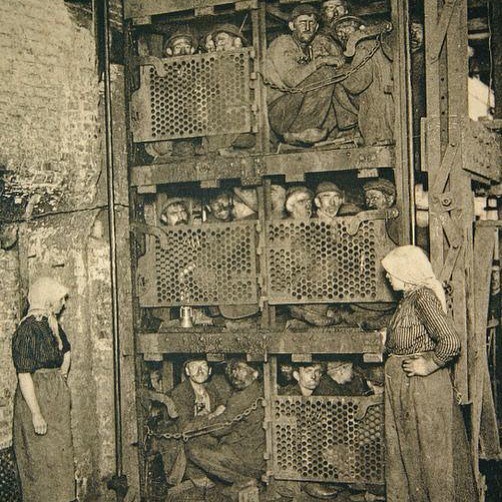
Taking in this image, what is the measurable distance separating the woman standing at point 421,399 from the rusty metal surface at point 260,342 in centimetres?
86

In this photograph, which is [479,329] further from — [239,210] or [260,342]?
[239,210]

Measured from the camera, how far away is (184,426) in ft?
24.7

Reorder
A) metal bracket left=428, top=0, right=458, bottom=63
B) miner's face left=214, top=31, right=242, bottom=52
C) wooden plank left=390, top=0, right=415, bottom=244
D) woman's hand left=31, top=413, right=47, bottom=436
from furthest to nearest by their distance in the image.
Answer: miner's face left=214, top=31, right=242, bottom=52 → wooden plank left=390, top=0, right=415, bottom=244 → metal bracket left=428, top=0, right=458, bottom=63 → woman's hand left=31, top=413, right=47, bottom=436

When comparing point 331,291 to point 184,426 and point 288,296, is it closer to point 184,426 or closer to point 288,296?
point 288,296

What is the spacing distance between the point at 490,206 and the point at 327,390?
338 cm

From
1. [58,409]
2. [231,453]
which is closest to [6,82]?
[58,409]

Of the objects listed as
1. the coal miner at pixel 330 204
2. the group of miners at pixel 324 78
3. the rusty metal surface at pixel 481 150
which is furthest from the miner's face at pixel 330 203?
the rusty metal surface at pixel 481 150

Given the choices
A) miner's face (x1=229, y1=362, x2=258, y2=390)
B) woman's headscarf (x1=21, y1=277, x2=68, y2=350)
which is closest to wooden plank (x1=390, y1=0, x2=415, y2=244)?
miner's face (x1=229, y1=362, x2=258, y2=390)

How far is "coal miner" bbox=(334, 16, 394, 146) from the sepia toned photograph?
21 mm

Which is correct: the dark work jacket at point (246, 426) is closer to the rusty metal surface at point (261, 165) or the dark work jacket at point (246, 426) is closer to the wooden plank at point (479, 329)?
the wooden plank at point (479, 329)

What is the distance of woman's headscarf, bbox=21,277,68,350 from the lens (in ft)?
21.4

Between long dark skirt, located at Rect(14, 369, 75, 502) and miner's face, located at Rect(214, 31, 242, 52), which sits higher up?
miner's face, located at Rect(214, 31, 242, 52)

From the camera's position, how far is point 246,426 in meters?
7.41

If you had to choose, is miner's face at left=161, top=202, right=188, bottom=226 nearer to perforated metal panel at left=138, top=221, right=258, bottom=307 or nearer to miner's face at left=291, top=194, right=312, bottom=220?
perforated metal panel at left=138, top=221, right=258, bottom=307
